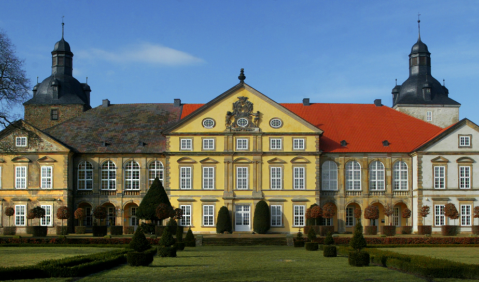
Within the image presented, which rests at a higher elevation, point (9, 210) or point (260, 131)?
point (260, 131)

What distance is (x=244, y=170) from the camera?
178 feet

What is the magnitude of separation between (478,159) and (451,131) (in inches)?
134

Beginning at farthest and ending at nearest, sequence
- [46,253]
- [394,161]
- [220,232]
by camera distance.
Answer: [394,161]
[220,232]
[46,253]

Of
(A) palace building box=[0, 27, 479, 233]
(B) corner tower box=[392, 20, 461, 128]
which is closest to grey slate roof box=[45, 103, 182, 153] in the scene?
(A) palace building box=[0, 27, 479, 233]

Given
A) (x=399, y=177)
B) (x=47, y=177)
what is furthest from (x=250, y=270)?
(x=47, y=177)

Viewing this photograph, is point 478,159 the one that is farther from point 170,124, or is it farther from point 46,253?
point 46,253

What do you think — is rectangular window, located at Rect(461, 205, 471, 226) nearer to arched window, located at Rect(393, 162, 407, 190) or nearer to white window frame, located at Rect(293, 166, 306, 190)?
arched window, located at Rect(393, 162, 407, 190)

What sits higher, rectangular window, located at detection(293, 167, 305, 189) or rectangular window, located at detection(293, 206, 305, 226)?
rectangular window, located at detection(293, 167, 305, 189)

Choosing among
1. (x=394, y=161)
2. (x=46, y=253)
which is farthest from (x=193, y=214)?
(x=46, y=253)

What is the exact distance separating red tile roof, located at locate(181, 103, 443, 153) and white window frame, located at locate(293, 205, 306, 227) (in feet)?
18.8

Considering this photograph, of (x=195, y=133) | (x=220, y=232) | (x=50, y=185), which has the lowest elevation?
(x=220, y=232)

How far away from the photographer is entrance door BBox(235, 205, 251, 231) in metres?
53.8

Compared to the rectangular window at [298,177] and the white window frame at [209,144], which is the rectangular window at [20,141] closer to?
the white window frame at [209,144]

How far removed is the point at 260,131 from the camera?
54375 mm
